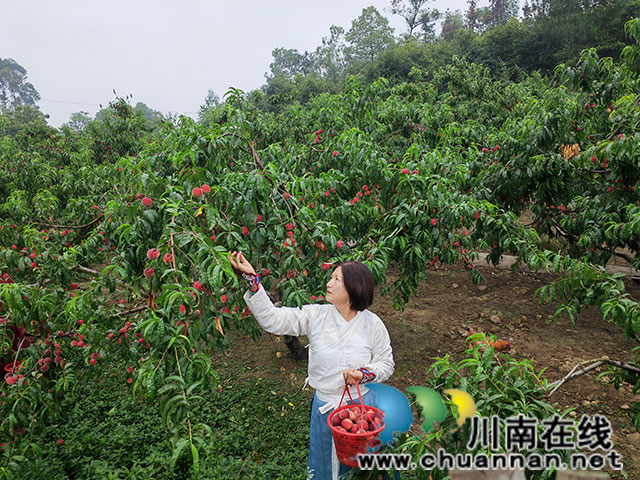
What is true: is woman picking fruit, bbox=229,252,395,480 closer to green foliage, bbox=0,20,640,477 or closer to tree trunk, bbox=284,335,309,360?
green foliage, bbox=0,20,640,477

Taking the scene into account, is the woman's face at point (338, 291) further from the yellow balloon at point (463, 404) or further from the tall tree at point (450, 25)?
the tall tree at point (450, 25)

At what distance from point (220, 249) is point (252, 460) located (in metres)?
2.34

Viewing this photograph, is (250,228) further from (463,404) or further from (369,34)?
(369,34)

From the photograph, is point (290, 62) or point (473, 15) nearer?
point (473, 15)

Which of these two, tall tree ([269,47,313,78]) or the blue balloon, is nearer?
the blue balloon

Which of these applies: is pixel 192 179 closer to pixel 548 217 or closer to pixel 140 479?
pixel 140 479

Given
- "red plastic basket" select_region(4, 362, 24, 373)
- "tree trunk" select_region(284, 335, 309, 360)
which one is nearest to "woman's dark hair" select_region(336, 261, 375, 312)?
"red plastic basket" select_region(4, 362, 24, 373)

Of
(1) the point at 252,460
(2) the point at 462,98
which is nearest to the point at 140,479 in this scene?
(1) the point at 252,460

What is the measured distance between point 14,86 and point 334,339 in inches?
3985

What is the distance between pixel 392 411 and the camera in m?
1.82

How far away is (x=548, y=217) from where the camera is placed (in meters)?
4.65

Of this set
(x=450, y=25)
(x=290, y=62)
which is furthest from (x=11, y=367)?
(x=290, y=62)

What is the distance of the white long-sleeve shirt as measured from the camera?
1969 millimetres

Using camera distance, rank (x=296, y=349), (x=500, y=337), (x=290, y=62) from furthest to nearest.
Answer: (x=290, y=62) < (x=500, y=337) < (x=296, y=349)
